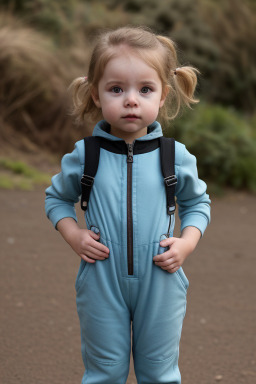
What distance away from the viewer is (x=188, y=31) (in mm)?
11812

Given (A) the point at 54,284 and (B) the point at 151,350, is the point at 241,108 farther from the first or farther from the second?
(B) the point at 151,350

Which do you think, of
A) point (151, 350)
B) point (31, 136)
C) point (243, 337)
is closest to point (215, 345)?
point (243, 337)

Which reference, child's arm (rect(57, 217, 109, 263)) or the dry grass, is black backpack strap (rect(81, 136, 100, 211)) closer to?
child's arm (rect(57, 217, 109, 263))

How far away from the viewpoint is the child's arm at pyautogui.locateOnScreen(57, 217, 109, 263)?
2129mm

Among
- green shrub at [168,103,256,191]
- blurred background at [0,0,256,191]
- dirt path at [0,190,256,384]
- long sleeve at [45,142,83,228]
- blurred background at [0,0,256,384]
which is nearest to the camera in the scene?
long sleeve at [45,142,83,228]

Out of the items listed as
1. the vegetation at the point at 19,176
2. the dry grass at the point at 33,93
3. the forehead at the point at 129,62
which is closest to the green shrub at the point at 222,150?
the dry grass at the point at 33,93

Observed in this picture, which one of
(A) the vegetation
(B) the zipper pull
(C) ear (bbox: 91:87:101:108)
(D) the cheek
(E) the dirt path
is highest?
(A) the vegetation

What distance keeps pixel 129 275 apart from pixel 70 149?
22.3 ft

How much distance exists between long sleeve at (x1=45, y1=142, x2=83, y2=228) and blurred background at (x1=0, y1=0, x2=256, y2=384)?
0.84 m

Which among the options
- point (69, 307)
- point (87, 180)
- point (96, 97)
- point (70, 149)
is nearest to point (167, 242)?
point (87, 180)

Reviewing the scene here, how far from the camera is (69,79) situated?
8.95 m

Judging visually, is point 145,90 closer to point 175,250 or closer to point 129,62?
point 129,62

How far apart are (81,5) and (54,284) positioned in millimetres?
7777

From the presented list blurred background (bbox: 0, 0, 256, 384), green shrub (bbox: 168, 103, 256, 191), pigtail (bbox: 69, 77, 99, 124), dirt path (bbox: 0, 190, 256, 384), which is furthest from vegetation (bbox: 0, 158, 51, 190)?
pigtail (bbox: 69, 77, 99, 124)
